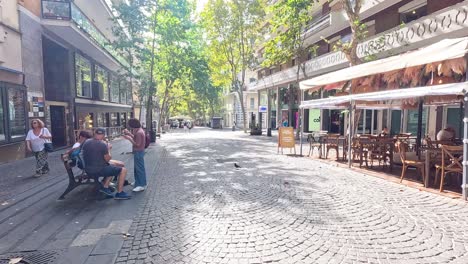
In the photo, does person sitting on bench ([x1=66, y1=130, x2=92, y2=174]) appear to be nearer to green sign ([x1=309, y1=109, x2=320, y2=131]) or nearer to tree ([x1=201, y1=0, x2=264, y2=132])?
green sign ([x1=309, y1=109, x2=320, y2=131])

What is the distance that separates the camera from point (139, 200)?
5.24 meters

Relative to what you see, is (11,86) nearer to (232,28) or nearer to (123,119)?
(232,28)

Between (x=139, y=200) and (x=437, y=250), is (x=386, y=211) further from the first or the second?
(x=139, y=200)

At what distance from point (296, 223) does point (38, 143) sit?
755cm

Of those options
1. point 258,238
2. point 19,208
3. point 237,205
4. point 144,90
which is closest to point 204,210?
point 237,205

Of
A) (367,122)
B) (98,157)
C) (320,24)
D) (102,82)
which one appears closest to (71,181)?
(98,157)

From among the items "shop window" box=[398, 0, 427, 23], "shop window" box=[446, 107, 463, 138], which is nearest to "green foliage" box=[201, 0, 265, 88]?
"shop window" box=[398, 0, 427, 23]

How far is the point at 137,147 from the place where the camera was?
5.84 meters

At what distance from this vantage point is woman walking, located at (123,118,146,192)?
228 inches

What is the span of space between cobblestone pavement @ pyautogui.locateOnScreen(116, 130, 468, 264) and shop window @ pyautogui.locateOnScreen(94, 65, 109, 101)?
16.0 meters

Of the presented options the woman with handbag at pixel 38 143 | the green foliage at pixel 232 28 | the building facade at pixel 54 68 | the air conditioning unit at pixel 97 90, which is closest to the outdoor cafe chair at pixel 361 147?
the woman with handbag at pixel 38 143

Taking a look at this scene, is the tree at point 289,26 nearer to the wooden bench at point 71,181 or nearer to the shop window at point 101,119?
the wooden bench at point 71,181

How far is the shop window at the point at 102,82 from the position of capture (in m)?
19.4

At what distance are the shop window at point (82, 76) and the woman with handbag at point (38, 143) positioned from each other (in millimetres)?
9495
